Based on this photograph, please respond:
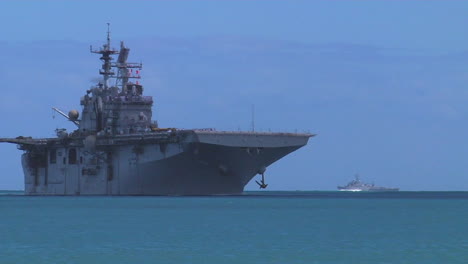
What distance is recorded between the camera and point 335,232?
139 ft

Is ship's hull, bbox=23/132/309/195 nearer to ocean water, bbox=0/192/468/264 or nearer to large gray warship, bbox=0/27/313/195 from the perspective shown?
large gray warship, bbox=0/27/313/195

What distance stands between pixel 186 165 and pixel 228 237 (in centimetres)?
3220

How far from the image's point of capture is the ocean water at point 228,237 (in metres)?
32.6

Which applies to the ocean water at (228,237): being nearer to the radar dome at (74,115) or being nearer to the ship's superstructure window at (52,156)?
the ship's superstructure window at (52,156)

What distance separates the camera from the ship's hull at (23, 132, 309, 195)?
6900 cm

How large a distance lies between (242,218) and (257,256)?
62.8ft

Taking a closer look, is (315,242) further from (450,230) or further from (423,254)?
(450,230)

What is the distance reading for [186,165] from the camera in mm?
71438

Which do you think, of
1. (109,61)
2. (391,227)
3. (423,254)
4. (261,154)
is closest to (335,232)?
(391,227)

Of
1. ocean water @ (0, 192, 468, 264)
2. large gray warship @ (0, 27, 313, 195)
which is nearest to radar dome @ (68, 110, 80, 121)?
large gray warship @ (0, 27, 313, 195)

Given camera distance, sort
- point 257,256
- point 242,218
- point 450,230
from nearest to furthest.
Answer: point 257,256
point 450,230
point 242,218

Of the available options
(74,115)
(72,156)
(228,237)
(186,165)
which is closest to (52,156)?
(72,156)

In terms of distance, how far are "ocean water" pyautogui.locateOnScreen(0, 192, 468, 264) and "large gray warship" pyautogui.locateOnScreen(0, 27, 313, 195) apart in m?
11.7

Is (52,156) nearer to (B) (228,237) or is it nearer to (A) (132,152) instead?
(A) (132,152)
